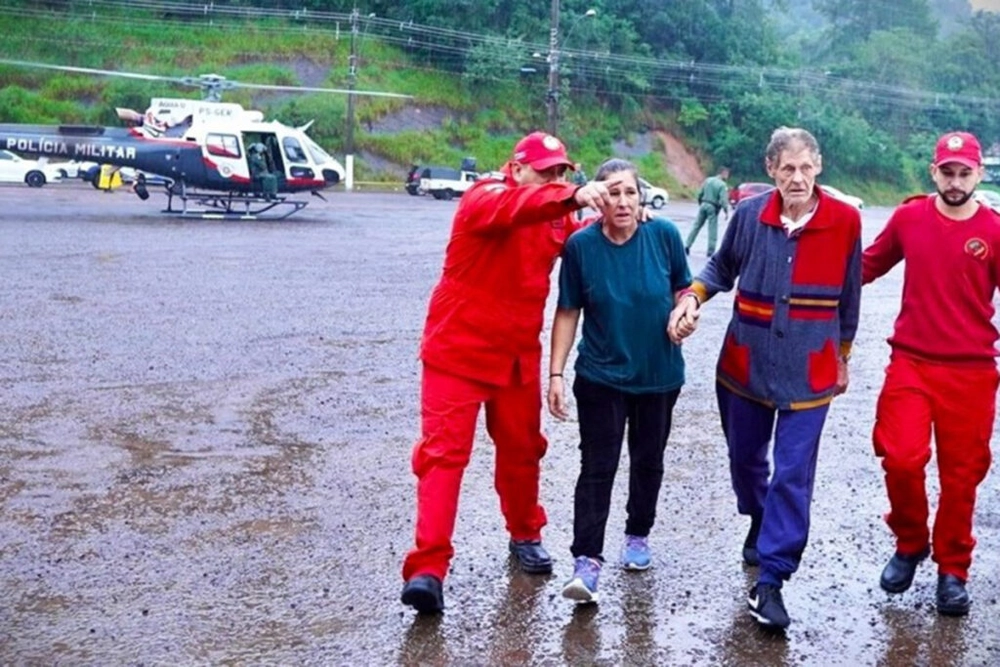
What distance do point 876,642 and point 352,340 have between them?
758 cm

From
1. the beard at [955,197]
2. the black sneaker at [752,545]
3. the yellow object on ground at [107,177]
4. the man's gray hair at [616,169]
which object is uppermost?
the man's gray hair at [616,169]

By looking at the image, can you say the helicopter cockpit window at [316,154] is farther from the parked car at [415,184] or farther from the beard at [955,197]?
the beard at [955,197]

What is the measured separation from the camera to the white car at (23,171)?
4128 centimetres

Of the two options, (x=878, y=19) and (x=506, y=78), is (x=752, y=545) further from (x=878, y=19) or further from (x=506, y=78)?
(x=878, y=19)

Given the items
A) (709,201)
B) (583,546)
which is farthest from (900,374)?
(709,201)

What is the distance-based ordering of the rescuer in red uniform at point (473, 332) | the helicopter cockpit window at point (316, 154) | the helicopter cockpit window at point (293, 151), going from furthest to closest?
the helicopter cockpit window at point (316, 154)
the helicopter cockpit window at point (293, 151)
the rescuer in red uniform at point (473, 332)

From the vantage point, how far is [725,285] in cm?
534

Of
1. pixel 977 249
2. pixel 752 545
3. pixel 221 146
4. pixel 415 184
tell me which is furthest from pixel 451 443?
pixel 415 184

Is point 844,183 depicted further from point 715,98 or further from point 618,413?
point 618,413

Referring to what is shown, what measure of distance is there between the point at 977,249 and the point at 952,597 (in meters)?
1.36

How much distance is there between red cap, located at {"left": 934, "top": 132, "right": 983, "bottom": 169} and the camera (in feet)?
17.2

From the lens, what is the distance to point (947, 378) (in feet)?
17.2

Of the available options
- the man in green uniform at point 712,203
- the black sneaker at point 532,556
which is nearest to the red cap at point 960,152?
the black sneaker at point 532,556

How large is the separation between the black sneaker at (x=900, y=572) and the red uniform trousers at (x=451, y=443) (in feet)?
4.86
